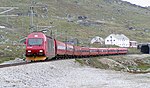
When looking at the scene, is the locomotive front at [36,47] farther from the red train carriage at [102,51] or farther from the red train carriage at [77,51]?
the red train carriage at [102,51]

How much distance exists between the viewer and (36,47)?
177 ft

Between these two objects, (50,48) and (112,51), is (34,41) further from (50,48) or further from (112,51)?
(112,51)

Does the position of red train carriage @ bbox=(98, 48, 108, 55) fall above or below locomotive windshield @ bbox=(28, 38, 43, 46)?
below

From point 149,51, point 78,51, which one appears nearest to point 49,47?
point 78,51

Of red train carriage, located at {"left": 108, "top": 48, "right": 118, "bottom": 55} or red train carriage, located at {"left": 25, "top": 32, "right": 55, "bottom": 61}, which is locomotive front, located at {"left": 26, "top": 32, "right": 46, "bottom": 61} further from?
red train carriage, located at {"left": 108, "top": 48, "right": 118, "bottom": 55}

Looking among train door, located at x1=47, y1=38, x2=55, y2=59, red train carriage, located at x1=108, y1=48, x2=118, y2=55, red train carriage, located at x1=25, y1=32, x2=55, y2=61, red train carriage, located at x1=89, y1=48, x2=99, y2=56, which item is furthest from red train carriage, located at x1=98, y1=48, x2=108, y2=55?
red train carriage, located at x1=25, y1=32, x2=55, y2=61

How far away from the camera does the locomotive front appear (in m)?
53.8

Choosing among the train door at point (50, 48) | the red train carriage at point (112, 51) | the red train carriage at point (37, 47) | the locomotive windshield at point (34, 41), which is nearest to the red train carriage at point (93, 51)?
the red train carriage at point (112, 51)

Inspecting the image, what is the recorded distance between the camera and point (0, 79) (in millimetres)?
32719

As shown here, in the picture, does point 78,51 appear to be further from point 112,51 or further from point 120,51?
point 120,51

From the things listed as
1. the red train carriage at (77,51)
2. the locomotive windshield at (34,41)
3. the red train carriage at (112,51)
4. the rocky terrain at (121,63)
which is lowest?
the rocky terrain at (121,63)

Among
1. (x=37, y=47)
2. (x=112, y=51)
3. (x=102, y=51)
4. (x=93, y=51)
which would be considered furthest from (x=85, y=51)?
(x=37, y=47)

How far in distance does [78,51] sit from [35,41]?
35.3 metres

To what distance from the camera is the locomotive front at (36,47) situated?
53.8 m
